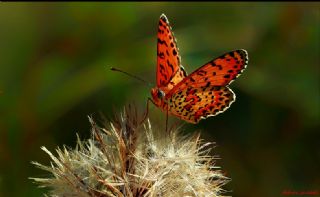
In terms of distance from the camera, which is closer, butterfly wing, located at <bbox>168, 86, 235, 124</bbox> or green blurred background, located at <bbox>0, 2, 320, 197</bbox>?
butterfly wing, located at <bbox>168, 86, 235, 124</bbox>

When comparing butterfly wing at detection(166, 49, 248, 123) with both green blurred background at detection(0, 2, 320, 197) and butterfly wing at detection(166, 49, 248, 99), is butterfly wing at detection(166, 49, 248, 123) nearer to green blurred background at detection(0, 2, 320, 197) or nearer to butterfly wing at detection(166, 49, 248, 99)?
butterfly wing at detection(166, 49, 248, 99)

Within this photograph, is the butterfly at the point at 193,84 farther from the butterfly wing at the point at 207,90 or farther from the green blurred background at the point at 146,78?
the green blurred background at the point at 146,78

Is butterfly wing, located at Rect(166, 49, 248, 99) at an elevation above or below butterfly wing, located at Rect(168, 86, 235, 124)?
above

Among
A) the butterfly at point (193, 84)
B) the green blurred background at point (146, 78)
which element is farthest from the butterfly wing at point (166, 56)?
the green blurred background at point (146, 78)

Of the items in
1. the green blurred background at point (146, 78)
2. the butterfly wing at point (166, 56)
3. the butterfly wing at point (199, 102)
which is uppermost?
the butterfly wing at point (166, 56)

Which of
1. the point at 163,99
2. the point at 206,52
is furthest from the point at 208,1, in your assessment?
the point at 163,99

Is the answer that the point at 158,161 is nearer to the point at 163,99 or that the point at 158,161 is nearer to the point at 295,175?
the point at 163,99

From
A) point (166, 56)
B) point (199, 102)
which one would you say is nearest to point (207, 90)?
point (199, 102)

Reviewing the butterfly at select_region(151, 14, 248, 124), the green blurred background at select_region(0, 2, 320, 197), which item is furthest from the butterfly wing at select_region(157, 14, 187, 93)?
the green blurred background at select_region(0, 2, 320, 197)

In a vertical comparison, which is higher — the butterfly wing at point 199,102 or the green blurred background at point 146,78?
the butterfly wing at point 199,102
